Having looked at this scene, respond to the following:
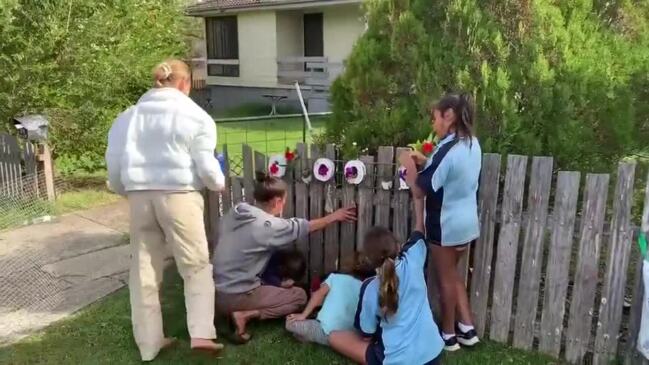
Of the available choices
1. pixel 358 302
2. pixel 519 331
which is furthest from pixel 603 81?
pixel 358 302

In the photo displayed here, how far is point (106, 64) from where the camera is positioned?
7996 millimetres

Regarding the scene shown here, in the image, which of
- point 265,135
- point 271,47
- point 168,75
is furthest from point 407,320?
point 271,47

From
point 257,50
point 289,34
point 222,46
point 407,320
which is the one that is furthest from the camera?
point 222,46

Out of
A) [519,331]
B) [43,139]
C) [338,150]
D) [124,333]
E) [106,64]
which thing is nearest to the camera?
[519,331]

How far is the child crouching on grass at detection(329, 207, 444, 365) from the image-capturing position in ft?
10.3

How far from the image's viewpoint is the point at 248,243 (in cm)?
394

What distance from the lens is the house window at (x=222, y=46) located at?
74.1ft

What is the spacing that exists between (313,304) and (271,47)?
1789cm

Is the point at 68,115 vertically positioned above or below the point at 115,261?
above

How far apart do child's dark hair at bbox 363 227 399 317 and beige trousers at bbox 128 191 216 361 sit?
1.00 metres

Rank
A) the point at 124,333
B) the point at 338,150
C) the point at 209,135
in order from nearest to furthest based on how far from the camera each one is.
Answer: the point at 209,135 < the point at 124,333 < the point at 338,150

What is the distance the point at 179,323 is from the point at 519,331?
85.0 inches

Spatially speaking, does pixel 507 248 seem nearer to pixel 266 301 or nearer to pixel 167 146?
pixel 266 301

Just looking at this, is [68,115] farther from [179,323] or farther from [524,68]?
[524,68]
